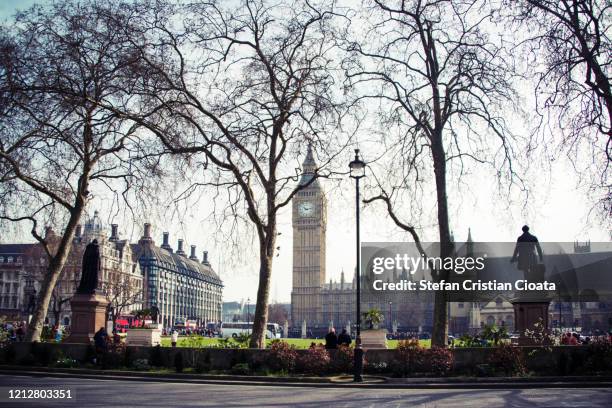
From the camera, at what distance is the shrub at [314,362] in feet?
68.7

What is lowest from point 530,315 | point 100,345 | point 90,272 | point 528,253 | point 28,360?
point 28,360

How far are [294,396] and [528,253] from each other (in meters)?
10.8

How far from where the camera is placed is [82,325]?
85.7 ft

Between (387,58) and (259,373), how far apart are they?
1261 cm

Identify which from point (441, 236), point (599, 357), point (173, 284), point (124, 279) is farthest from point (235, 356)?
point (173, 284)

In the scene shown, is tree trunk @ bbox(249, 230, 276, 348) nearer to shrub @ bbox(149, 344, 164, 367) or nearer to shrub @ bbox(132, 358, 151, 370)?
shrub @ bbox(149, 344, 164, 367)

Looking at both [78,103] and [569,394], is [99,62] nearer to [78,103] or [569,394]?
[78,103]

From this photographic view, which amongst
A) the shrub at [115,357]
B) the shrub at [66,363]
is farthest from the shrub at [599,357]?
the shrub at [66,363]

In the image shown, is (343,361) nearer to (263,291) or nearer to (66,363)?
(263,291)

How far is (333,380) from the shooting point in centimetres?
1958

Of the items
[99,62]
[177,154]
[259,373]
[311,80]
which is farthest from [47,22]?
[259,373]

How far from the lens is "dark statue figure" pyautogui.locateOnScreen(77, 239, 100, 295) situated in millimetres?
26797

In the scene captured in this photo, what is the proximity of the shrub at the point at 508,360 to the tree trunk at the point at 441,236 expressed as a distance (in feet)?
11.0

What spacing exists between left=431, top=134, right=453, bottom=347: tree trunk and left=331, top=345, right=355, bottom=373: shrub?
3.65 metres
